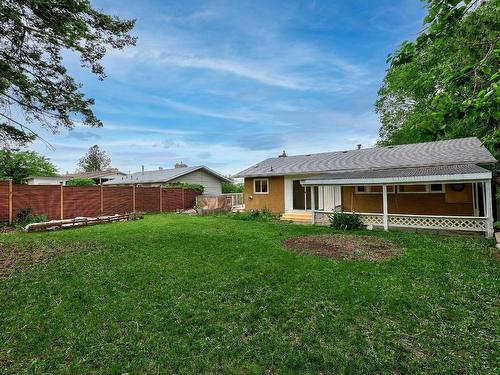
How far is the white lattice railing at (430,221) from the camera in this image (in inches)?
380

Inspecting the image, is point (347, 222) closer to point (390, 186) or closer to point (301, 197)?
point (390, 186)

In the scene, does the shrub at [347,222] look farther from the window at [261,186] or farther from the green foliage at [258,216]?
the window at [261,186]

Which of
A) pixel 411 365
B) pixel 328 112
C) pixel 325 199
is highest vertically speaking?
pixel 328 112

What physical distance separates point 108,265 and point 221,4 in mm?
10229

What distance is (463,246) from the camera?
7.95 m

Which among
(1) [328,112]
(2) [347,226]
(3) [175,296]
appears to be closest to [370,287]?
(3) [175,296]

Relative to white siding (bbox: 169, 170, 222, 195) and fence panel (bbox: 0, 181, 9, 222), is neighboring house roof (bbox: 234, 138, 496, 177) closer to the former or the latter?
white siding (bbox: 169, 170, 222, 195)

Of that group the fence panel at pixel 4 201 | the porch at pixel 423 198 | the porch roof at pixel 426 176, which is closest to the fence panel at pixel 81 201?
the fence panel at pixel 4 201

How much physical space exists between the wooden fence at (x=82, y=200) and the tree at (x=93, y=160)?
55222 mm

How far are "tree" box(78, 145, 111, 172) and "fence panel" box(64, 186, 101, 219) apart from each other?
57.7 meters

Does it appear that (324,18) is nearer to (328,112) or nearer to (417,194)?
(417,194)

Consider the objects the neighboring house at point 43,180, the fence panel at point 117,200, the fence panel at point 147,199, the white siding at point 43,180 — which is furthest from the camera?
the white siding at point 43,180

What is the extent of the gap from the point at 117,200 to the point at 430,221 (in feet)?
58.3

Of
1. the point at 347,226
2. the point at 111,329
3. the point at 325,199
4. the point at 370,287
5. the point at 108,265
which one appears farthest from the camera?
the point at 325,199
